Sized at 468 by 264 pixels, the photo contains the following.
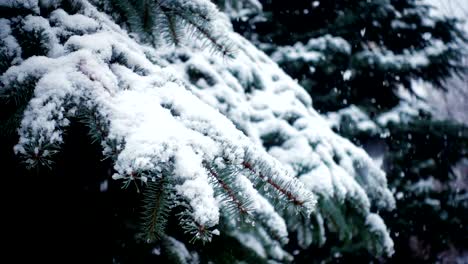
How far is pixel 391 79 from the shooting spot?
434 centimetres

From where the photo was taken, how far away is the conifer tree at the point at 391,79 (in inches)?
151

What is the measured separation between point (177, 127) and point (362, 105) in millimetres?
3666

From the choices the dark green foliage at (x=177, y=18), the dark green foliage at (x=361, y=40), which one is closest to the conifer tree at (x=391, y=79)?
the dark green foliage at (x=361, y=40)

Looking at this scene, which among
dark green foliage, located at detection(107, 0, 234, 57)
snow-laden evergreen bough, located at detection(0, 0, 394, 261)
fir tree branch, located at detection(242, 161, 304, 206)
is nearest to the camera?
snow-laden evergreen bough, located at detection(0, 0, 394, 261)

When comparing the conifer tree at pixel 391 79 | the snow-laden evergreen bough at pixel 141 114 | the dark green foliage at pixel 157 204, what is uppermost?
the snow-laden evergreen bough at pixel 141 114

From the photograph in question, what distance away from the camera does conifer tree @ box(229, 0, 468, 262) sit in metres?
3.85

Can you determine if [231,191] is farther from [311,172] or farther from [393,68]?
[393,68]

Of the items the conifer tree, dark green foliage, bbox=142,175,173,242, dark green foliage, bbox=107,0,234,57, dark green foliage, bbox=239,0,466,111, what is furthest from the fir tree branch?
dark green foliage, bbox=239,0,466,111

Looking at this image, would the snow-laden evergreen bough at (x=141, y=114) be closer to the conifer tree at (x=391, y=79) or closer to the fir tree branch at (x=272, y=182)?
the fir tree branch at (x=272, y=182)

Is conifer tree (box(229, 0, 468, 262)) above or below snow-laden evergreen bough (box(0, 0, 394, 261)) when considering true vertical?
below

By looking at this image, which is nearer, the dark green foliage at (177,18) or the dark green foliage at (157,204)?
the dark green foliage at (157,204)

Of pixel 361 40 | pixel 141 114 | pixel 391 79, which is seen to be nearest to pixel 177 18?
pixel 141 114

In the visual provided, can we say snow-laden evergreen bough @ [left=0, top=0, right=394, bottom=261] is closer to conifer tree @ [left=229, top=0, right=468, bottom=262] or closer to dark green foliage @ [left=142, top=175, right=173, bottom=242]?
dark green foliage @ [left=142, top=175, right=173, bottom=242]

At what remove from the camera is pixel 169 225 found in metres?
1.70
